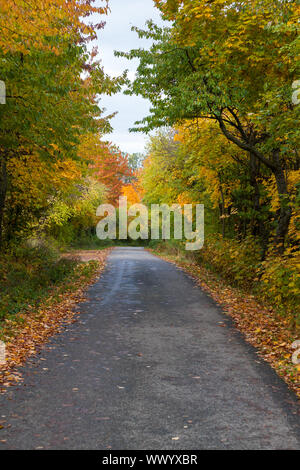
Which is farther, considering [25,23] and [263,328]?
[263,328]

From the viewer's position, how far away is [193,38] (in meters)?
12.4

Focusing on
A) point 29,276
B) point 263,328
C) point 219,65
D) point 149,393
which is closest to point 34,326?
point 149,393

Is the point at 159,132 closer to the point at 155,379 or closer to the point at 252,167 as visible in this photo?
the point at 252,167

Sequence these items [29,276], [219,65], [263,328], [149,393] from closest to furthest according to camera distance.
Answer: [149,393], [263,328], [219,65], [29,276]

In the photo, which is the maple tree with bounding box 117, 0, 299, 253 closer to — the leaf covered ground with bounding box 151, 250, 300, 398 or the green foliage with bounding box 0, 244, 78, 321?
the leaf covered ground with bounding box 151, 250, 300, 398

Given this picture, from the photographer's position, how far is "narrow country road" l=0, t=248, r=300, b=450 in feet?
14.5

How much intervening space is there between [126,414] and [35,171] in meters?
11.1

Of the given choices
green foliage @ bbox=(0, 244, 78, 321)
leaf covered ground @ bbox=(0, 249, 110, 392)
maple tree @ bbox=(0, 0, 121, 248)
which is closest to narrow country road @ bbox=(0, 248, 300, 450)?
leaf covered ground @ bbox=(0, 249, 110, 392)

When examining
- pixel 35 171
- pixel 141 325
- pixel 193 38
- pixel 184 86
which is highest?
pixel 193 38

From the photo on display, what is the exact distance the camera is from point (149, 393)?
573 cm

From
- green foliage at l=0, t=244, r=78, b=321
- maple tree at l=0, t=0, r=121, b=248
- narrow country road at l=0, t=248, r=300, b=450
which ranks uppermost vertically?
maple tree at l=0, t=0, r=121, b=248

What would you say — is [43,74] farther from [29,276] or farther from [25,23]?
[29,276]
